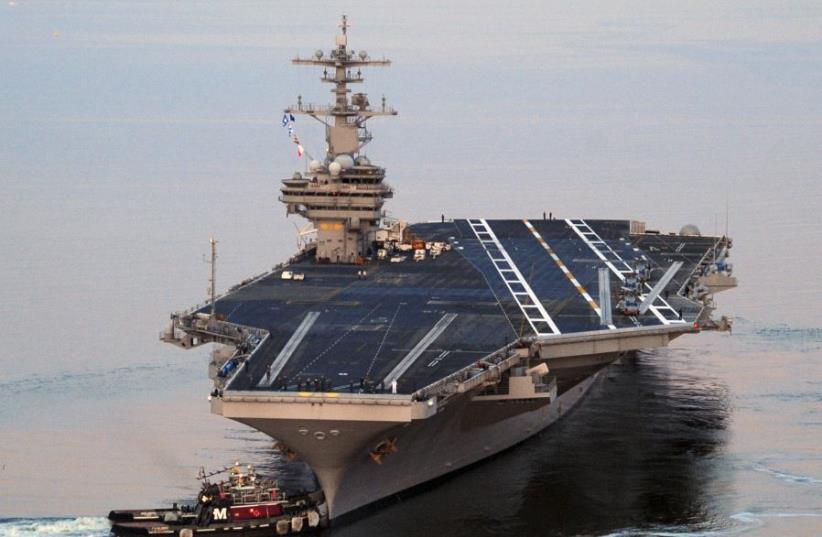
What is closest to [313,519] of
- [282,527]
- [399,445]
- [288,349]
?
[282,527]

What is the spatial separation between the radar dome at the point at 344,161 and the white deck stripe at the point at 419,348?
10893mm

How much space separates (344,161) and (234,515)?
19119 mm

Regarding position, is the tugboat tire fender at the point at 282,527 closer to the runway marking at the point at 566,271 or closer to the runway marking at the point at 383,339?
the runway marking at the point at 383,339

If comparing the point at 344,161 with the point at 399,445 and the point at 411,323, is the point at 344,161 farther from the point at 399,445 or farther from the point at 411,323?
the point at 399,445

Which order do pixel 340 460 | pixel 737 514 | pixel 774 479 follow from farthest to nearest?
pixel 774 479
pixel 737 514
pixel 340 460

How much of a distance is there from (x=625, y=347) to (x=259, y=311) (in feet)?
32.7

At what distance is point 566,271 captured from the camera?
5941cm

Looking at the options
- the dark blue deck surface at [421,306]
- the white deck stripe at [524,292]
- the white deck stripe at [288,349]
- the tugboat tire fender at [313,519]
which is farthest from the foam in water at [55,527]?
the white deck stripe at [524,292]

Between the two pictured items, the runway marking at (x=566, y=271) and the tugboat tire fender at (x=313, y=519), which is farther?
the runway marking at (x=566, y=271)

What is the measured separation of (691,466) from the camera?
53.2 m

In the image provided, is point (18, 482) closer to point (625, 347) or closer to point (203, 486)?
point (203, 486)

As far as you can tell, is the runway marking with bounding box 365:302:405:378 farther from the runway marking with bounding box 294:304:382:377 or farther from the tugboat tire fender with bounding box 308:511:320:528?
the tugboat tire fender with bounding box 308:511:320:528

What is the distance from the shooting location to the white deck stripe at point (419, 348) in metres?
45.9

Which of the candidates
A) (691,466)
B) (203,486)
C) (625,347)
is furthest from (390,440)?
(691,466)
